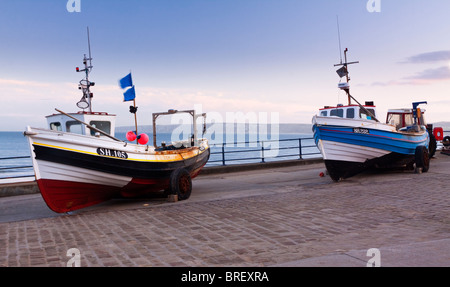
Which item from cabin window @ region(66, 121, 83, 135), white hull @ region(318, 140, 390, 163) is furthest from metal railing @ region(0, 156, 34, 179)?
white hull @ region(318, 140, 390, 163)

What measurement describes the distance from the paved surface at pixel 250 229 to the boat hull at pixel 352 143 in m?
1.49

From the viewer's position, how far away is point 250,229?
650 centimetres

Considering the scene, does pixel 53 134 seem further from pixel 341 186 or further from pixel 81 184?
pixel 341 186

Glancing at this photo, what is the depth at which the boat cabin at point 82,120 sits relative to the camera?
10852 mm

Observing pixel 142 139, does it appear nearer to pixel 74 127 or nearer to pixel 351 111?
pixel 74 127

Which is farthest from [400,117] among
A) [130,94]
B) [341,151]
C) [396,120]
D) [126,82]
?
[126,82]

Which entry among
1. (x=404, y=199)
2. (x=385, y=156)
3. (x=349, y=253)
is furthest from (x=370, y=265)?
(x=385, y=156)

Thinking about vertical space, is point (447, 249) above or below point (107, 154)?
below

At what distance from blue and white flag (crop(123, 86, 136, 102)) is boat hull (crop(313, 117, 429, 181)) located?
5.57m

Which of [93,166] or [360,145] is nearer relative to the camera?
[93,166]

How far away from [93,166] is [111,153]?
488mm

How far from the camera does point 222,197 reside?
10258mm

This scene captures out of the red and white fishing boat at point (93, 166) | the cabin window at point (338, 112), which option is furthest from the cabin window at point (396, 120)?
the red and white fishing boat at point (93, 166)

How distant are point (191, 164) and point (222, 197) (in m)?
1.67
